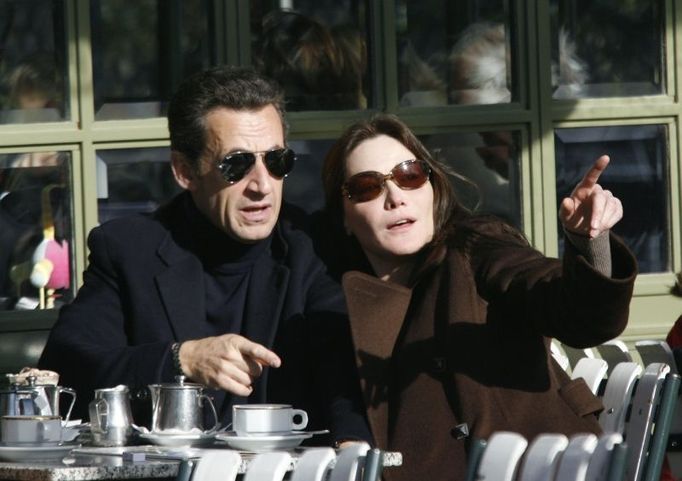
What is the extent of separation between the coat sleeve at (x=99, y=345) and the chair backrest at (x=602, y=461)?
5.01ft

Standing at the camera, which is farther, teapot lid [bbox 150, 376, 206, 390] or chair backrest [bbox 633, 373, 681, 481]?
teapot lid [bbox 150, 376, 206, 390]

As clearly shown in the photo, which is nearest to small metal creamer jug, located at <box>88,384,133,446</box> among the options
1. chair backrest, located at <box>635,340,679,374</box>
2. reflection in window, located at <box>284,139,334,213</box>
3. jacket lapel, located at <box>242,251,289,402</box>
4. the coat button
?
jacket lapel, located at <box>242,251,289,402</box>

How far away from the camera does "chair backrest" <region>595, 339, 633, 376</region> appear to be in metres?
5.18

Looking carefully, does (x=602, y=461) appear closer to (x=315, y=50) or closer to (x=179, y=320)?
(x=179, y=320)

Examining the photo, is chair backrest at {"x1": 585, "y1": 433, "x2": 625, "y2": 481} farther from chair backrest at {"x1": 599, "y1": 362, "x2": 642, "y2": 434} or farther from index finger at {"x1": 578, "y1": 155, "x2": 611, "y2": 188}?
chair backrest at {"x1": 599, "y1": 362, "x2": 642, "y2": 434}

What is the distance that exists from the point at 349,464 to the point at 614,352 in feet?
8.13

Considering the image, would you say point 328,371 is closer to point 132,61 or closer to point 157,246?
point 157,246

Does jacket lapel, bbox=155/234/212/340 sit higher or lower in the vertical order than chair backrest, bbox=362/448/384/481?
higher

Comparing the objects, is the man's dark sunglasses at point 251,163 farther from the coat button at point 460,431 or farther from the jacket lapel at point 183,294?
the coat button at point 460,431

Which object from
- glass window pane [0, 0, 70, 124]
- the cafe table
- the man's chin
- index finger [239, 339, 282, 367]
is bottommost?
the cafe table

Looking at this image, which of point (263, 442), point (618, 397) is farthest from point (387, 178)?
point (263, 442)

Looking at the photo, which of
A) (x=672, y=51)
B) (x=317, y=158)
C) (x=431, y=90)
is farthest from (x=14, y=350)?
(x=672, y=51)

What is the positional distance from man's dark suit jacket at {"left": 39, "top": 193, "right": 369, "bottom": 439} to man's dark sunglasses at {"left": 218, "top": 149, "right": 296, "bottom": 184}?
23 cm

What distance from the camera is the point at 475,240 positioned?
A: 14.9ft
